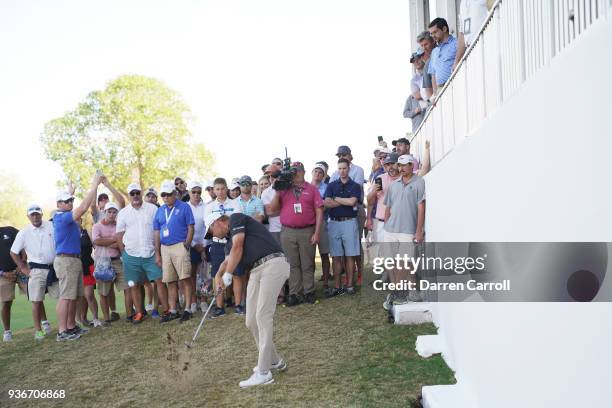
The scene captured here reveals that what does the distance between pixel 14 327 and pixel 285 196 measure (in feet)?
20.8

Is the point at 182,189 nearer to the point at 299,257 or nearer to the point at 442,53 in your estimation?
the point at 299,257

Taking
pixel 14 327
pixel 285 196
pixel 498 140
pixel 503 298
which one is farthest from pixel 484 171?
pixel 14 327

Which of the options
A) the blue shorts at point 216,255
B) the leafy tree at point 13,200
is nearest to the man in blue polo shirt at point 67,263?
the blue shorts at point 216,255

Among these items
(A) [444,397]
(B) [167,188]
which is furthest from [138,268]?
(A) [444,397]

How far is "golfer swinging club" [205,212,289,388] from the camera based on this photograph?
247 inches

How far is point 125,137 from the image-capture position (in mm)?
34938

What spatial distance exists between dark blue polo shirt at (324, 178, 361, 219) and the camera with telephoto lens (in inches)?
27.8

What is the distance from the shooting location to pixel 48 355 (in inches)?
337

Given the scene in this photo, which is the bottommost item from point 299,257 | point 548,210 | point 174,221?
point 299,257

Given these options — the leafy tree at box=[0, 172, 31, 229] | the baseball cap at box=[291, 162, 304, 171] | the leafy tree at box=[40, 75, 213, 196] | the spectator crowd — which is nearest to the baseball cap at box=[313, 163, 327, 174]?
the spectator crowd

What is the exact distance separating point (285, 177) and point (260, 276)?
324 cm

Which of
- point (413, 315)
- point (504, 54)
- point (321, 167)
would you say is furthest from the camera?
point (321, 167)

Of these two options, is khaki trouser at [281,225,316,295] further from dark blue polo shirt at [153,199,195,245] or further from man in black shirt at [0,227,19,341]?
man in black shirt at [0,227,19,341]

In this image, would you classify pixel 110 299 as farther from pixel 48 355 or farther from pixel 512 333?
pixel 512 333
